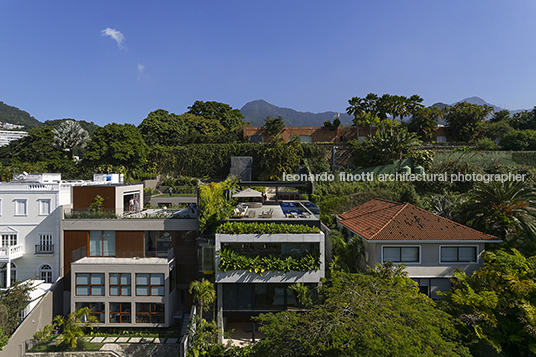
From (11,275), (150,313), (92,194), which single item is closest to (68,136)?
(11,275)

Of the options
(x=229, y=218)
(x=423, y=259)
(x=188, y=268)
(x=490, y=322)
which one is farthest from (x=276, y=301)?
(x=490, y=322)

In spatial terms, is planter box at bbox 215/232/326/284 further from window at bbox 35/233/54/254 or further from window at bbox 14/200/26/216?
window at bbox 14/200/26/216

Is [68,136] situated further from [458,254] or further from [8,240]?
[458,254]

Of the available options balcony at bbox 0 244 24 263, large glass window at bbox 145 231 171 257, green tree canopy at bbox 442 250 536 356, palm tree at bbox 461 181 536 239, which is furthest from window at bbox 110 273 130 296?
palm tree at bbox 461 181 536 239

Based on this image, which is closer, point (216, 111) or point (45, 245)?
point (45, 245)

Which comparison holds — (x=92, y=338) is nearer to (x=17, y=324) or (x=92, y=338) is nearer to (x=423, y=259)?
(x=17, y=324)

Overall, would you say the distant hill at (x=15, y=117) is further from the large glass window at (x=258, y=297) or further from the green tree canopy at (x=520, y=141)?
the green tree canopy at (x=520, y=141)
